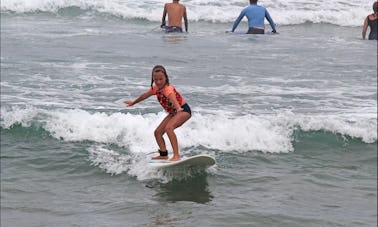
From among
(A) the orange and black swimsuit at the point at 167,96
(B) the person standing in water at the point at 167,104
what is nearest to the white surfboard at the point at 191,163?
(B) the person standing in water at the point at 167,104

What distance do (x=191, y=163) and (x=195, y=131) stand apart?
199 cm

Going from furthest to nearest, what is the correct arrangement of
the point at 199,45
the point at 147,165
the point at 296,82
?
1. the point at 199,45
2. the point at 296,82
3. the point at 147,165

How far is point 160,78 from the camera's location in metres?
7.55

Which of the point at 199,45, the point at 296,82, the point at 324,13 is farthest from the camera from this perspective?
the point at 324,13

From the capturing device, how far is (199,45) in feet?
55.8

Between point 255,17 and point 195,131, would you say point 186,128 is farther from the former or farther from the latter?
point 255,17

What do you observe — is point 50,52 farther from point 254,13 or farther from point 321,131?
point 321,131

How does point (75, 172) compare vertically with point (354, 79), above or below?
below

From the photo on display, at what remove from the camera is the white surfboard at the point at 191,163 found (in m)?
7.81

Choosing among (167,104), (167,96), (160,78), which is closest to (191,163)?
(167,104)

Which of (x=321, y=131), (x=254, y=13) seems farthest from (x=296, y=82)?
(x=254, y=13)

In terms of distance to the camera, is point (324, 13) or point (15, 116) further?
point (324, 13)

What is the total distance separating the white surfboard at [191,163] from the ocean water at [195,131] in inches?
4.2

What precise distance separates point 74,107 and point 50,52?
5.10 metres
